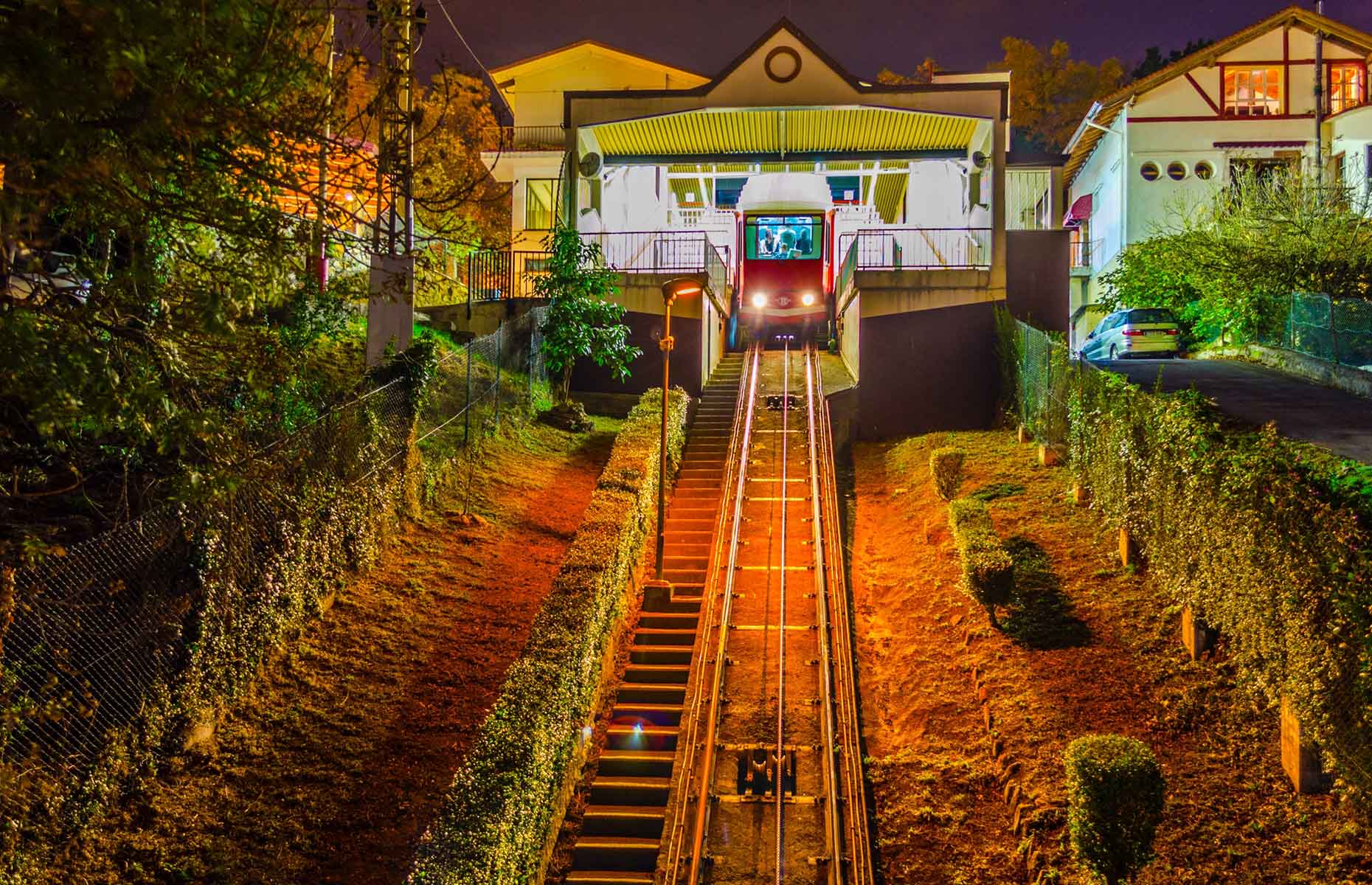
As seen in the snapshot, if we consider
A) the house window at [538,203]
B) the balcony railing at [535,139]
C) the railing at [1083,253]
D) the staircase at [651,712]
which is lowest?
the staircase at [651,712]

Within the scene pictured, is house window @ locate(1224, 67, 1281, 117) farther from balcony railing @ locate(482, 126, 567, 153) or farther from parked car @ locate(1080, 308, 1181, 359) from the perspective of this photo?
balcony railing @ locate(482, 126, 567, 153)

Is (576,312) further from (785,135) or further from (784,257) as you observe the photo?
(785,135)

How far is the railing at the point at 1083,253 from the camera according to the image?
43.7 metres

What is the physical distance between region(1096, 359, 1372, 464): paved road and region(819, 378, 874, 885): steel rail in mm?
5587

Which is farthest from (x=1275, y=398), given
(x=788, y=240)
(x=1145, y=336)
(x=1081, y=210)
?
(x=1081, y=210)

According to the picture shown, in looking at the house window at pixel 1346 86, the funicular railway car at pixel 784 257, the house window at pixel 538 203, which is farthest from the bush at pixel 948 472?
the house window at pixel 1346 86

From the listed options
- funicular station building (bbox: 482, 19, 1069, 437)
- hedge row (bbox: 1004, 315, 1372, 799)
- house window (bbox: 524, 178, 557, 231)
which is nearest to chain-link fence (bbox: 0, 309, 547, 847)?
hedge row (bbox: 1004, 315, 1372, 799)

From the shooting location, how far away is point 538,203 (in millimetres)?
40719

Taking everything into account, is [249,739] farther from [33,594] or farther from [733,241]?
[733,241]

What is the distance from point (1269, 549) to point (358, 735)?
8.70 metres

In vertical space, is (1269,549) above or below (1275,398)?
below

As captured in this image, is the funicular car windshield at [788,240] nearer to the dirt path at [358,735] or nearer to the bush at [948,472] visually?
the bush at [948,472]

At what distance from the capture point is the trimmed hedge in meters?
14.2

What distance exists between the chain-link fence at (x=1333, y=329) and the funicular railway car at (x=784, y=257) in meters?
12.3
